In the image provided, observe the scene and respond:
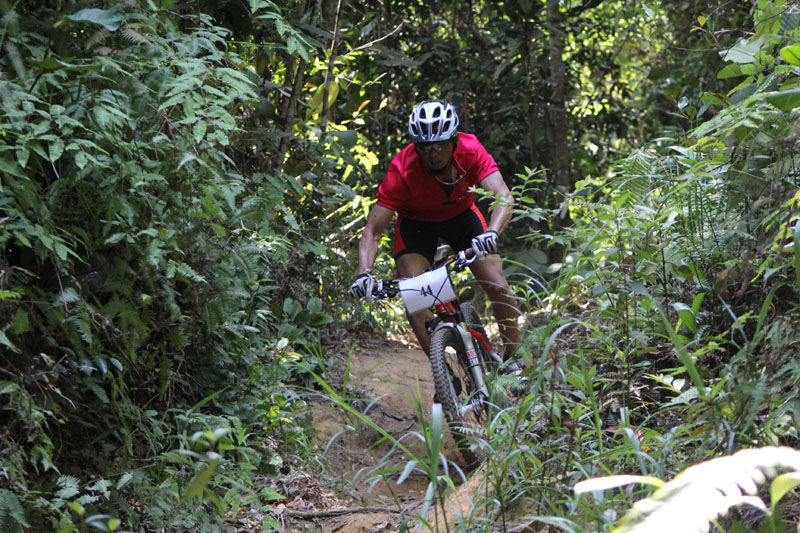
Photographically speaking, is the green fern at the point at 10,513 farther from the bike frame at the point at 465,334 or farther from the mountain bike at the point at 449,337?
the bike frame at the point at 465,334

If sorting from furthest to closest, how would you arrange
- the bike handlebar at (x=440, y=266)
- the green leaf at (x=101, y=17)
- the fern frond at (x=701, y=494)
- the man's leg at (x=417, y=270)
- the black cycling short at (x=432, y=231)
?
the black cycling short at (x=432, y=231) → the man's leg at (x=417, y=270) → the bike handlebar at (x=440, y=266) → the green leaf at (x=101, y=17) → the fern frond at (x=701, y=494)

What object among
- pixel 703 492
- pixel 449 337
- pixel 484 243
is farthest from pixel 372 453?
pixel 703 492

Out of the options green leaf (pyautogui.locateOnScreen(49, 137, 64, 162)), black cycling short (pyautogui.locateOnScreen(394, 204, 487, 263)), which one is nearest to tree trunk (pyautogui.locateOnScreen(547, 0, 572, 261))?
black cycling short (pyautogui.locateOnScreen(394, 204, 487, 263))

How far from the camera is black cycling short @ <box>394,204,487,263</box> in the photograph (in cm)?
497

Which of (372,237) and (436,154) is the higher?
(436,154)

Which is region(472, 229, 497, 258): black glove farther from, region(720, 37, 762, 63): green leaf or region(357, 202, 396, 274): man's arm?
region(720, 37, 762, 63): green leaf

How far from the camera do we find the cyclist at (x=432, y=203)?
4430 millimetres

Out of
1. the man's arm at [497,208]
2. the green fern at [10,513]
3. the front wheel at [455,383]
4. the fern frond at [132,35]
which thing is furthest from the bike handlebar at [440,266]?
the green fern at [10,513]

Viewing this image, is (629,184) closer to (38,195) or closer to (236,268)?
(236,268)

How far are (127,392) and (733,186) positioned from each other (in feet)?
8.77

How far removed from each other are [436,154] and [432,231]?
0.74 m

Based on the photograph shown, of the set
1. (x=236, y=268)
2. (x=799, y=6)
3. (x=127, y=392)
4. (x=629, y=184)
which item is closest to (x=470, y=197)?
(x=629, y=184)

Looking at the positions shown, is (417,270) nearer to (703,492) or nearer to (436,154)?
(436,154)

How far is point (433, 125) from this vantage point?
4.40m
